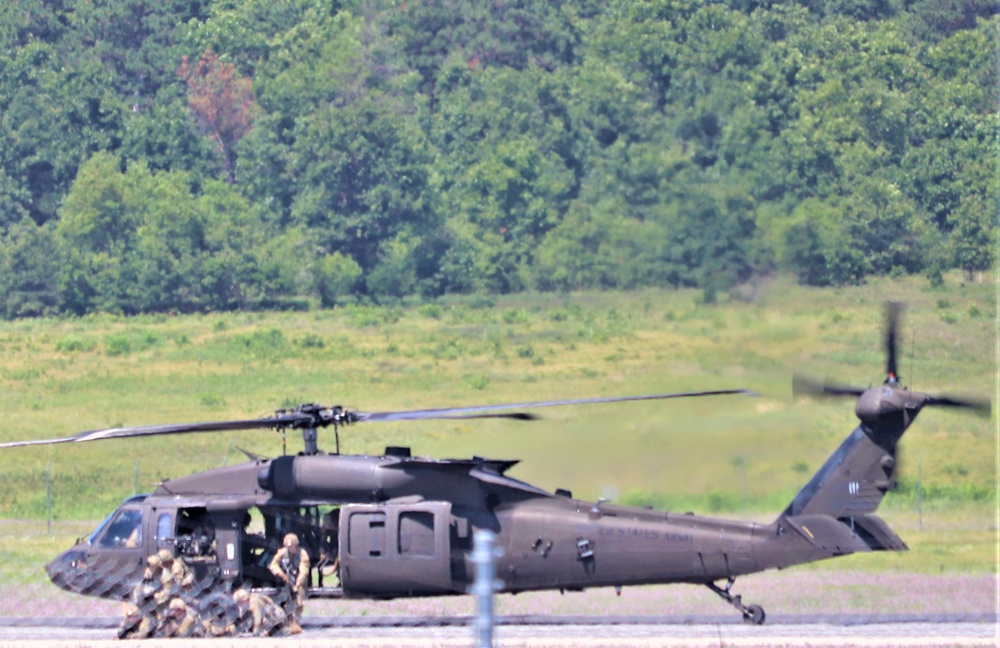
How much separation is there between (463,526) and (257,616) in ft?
8.31

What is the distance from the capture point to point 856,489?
17.2m

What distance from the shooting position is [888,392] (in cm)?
1717

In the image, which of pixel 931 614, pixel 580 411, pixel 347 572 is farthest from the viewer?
pixel 580 411

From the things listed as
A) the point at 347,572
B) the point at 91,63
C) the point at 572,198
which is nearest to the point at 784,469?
the point at 347,572

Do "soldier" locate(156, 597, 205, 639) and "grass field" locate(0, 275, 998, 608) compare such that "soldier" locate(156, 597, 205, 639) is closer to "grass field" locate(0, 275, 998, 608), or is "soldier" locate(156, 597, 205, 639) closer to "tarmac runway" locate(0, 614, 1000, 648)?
"tarmac runway" locate(0, 614, 1000, 648)

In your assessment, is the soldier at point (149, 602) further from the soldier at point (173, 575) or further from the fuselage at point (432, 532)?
the fuselage at point (432, 532)

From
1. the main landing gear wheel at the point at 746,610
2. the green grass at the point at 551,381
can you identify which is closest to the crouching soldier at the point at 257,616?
the main landing gear wheel at the point at 746,610

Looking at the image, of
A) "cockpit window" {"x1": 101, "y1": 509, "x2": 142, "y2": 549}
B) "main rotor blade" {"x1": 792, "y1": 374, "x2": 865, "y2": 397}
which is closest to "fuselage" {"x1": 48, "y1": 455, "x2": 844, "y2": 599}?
"cockpit window" {"x1": 101, "y1": 509, "x2": 142, "y2": 549}

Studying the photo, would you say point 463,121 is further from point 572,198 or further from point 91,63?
point 91,63

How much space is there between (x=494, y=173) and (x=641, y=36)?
7.15 meters

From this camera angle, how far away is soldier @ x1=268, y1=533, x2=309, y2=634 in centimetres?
1708

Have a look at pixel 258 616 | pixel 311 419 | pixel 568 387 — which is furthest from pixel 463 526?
Result: pixel 568 387

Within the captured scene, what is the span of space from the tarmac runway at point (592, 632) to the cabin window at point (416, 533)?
3.19ft

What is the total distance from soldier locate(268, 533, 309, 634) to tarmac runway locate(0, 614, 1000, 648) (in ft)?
0.91
